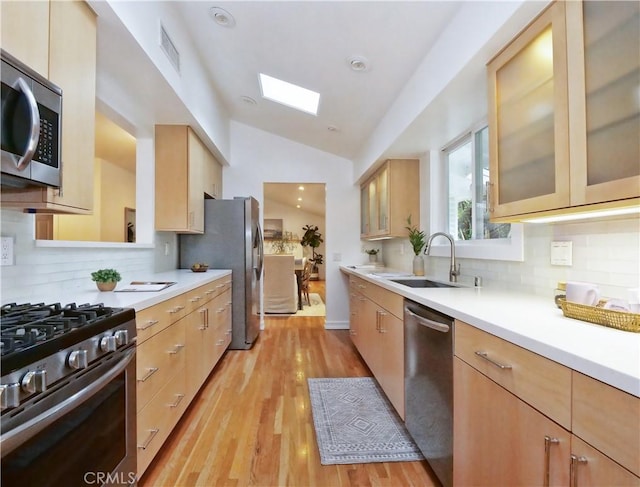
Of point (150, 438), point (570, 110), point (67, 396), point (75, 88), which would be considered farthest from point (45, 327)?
point (570, 110)

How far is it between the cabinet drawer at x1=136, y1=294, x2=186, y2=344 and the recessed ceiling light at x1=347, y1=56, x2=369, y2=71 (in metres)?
2.08

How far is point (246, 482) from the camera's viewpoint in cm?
160

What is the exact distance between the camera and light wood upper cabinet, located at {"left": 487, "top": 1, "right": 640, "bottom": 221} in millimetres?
968

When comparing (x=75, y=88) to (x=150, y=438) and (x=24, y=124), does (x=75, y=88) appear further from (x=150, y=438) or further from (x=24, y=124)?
(x=150, y=438)

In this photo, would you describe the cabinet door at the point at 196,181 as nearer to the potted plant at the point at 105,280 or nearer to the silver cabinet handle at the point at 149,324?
the potted plant at the point at 105,280

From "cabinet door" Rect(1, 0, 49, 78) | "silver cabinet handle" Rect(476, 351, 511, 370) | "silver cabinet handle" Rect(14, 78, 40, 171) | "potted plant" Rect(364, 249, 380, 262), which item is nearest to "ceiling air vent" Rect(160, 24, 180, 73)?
"cabinet door" Rect(1, 0, 49, 78)

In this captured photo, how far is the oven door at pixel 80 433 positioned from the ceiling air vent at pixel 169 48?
1938 mm

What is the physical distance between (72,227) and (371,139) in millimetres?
4193

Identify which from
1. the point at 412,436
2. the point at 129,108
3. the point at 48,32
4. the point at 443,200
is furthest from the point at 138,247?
the point at 443,200

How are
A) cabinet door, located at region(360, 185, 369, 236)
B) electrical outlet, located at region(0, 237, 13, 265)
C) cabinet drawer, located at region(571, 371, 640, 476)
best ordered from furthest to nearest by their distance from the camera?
1. cabinet door, located at region(360, 185, 369, 236)
2. electrical outlet, located at region(0, 237, 13, 265)
3. cabinet drawer, located at region(571, 371, 640, 476)

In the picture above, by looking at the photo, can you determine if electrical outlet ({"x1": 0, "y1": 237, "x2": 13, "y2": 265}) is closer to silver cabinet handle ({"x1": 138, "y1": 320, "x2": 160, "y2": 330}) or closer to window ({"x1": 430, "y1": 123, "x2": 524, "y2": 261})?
silver cabinet handle ({"x1": 138, "y1": 320, "x2": 160, "y2": 330})

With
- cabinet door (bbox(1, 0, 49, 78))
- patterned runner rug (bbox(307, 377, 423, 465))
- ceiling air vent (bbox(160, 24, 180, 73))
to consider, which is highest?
ceiling air vent (bbox(160, 24, 180, 73))

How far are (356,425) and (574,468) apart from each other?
1.54m

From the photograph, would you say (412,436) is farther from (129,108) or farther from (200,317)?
(129,108)
